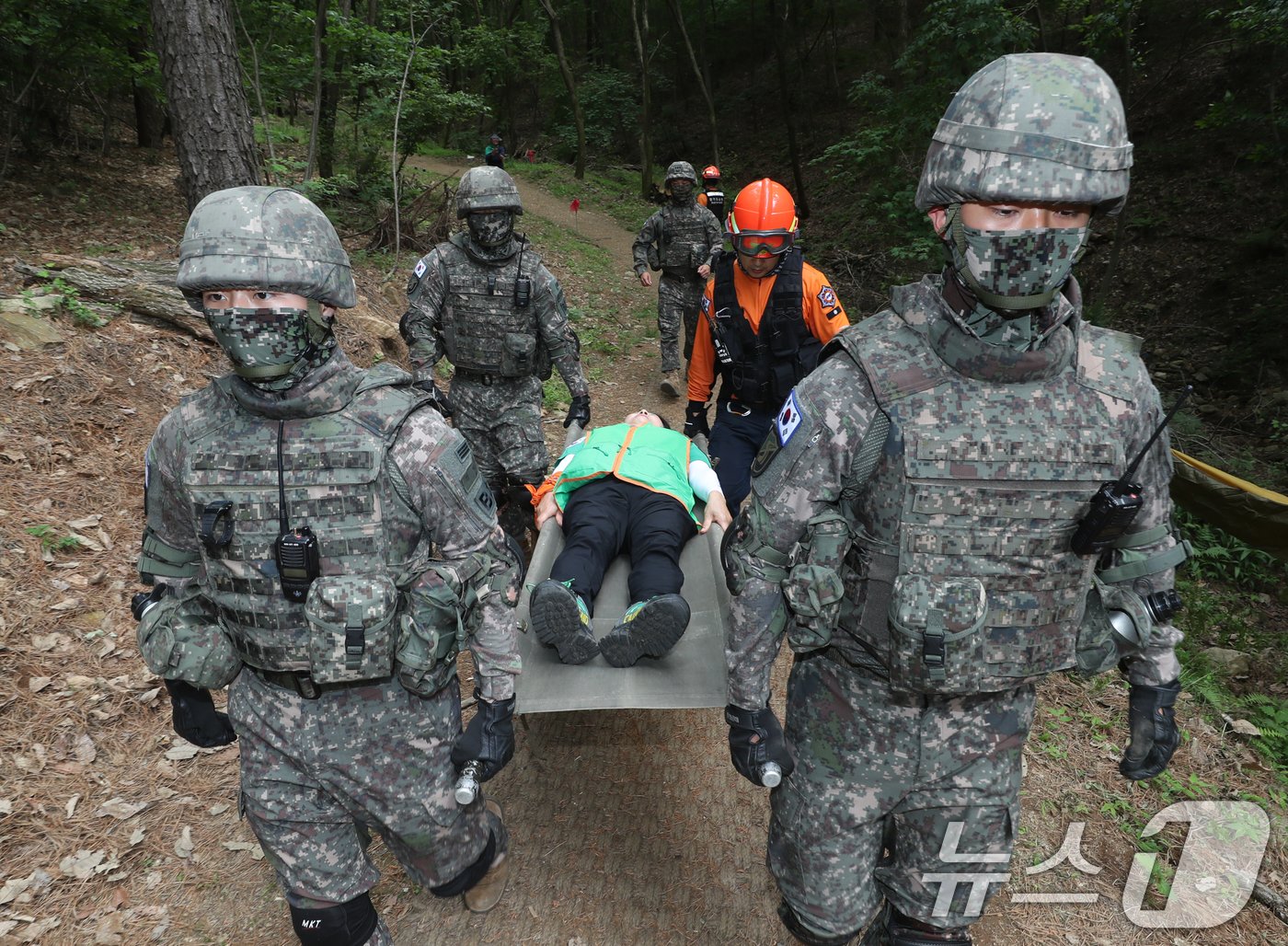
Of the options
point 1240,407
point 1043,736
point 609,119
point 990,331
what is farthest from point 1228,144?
point 609,119

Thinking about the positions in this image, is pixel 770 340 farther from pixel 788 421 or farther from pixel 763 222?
pixel 788 421

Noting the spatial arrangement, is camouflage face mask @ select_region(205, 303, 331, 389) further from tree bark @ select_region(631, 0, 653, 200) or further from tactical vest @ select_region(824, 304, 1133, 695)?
tree bark @ select_region(631, 0, 653, 200)

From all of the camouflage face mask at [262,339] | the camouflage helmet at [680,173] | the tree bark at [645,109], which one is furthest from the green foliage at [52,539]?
the tree bark at [645,109]

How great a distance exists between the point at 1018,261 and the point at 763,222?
9.17 feet

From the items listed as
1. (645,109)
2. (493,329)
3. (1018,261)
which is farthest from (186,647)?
(645,109)

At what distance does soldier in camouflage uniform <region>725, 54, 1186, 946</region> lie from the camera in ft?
6.25

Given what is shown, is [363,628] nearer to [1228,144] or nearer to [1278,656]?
[1278,656]

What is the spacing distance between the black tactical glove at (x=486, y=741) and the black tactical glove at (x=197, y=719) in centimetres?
78

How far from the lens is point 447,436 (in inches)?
94.7

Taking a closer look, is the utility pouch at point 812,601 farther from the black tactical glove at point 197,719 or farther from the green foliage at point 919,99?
the green foliage at point 919,99

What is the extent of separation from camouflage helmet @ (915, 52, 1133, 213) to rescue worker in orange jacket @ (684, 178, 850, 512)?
2.60m

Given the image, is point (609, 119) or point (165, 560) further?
point (609, 119)

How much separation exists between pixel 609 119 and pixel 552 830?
97.3 ft

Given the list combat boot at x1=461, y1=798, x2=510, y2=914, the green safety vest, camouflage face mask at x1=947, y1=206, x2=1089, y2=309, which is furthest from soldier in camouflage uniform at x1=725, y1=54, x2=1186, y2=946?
the green safety vest
